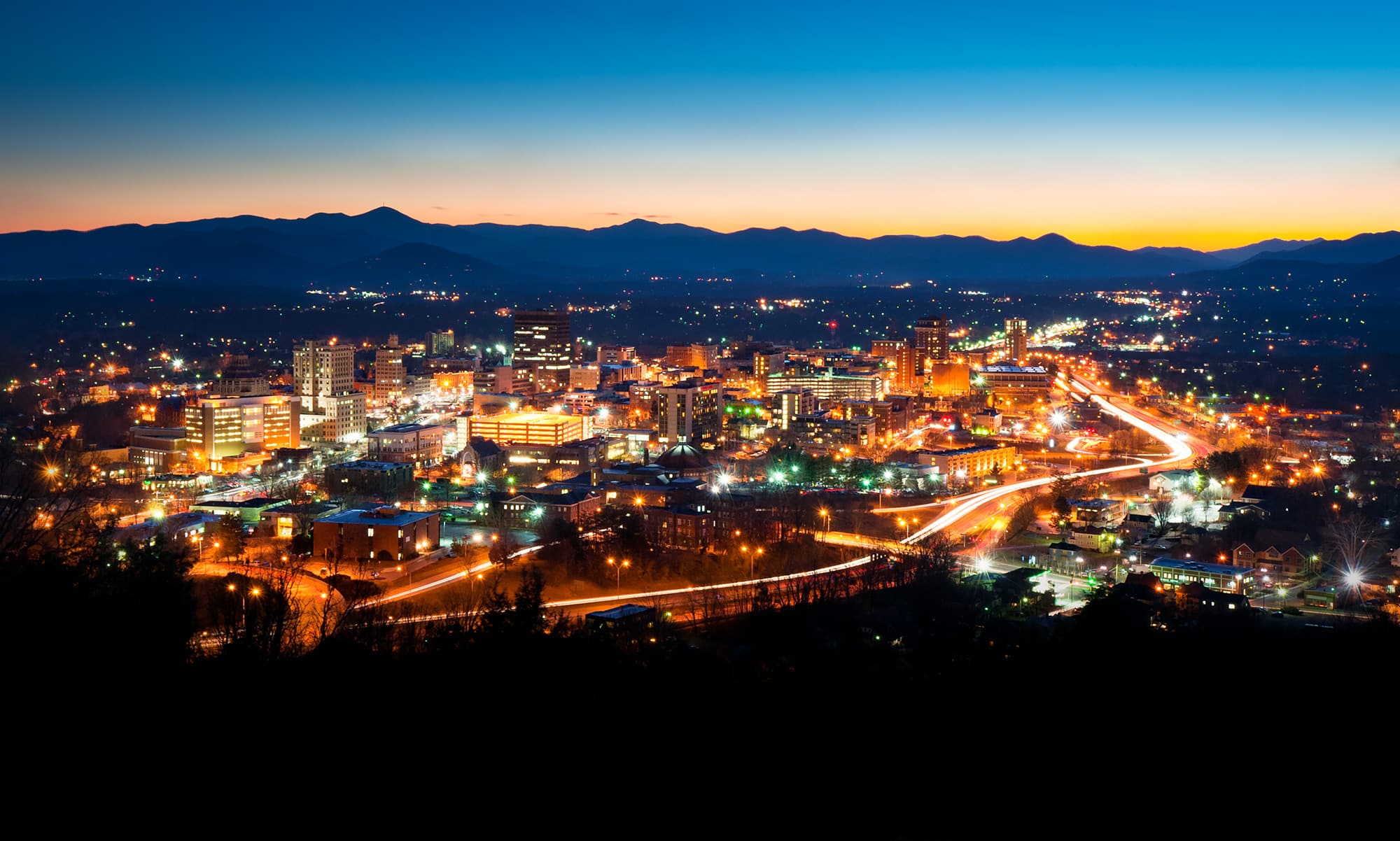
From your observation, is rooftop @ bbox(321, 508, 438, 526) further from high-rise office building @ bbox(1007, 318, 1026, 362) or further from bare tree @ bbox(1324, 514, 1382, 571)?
high-rise office building @ bbox(1007, 318, 1026, 362)

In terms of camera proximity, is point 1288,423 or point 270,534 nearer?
point 270,534

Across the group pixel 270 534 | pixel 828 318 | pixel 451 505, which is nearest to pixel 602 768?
pixel 270 534

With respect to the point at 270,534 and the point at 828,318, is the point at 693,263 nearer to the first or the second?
the point at 828,318

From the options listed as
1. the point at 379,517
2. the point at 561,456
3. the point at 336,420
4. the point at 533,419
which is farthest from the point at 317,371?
the point at 379,517

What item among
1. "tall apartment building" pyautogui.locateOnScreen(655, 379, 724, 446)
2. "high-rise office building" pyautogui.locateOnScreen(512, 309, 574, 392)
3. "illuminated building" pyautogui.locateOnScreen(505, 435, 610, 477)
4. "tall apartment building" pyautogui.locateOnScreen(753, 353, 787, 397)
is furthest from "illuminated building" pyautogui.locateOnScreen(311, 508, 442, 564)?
"high-rise office building" pyautogui.locateOnScreen(512, 309, 574, 392)

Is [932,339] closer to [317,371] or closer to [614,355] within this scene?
[614,355]

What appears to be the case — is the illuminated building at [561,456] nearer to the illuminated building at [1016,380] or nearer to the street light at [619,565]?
the street light at [619,565]
